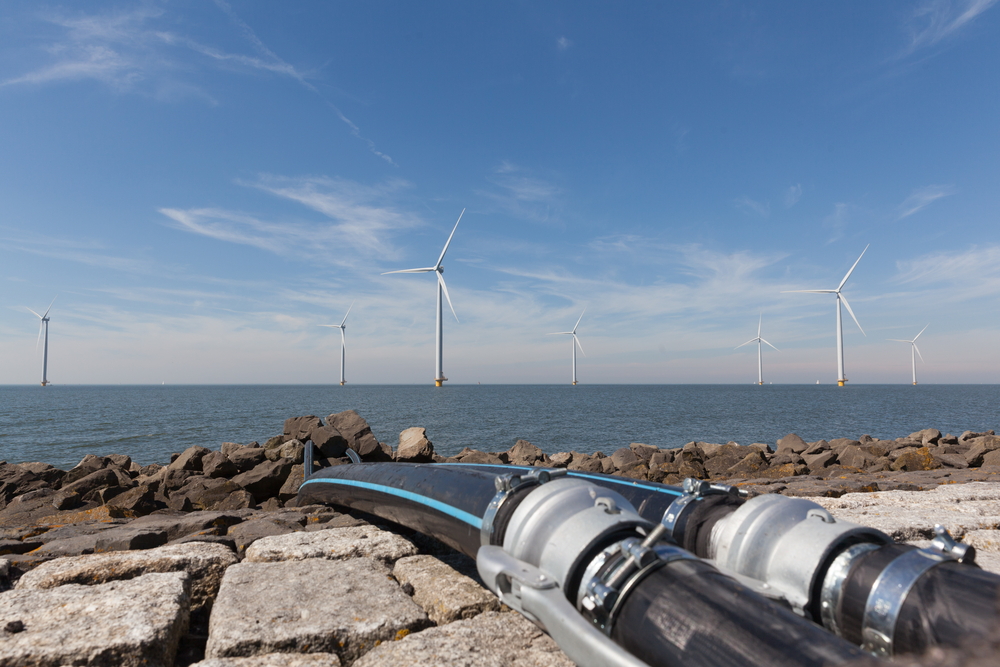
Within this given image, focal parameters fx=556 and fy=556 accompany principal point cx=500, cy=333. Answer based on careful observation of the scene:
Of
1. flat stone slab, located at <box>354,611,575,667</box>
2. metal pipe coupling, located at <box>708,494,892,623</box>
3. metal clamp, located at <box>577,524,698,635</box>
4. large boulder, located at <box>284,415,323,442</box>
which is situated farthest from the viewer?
large boulder, located at <box>284,415,323,442</box>

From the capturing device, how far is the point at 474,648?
6.92 feet

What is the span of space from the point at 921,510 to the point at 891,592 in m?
3.61

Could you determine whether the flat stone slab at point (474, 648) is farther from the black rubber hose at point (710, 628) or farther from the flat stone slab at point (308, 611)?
the black rubber hose at point (710, 628)

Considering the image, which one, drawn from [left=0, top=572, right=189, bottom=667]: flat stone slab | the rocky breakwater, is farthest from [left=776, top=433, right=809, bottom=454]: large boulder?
[left=0, top=572, right=189, bottom=667]: flat stone slab

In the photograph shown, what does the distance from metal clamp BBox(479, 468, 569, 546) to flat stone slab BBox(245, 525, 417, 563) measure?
1.37 meters

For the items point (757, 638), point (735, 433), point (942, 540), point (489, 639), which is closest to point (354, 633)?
point (489, 639)

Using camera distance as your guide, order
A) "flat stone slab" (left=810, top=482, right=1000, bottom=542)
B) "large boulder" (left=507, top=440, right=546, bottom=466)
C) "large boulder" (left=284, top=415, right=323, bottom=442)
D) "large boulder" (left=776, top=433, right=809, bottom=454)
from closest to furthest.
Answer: "flat stone slab" (left=810, top=482, right=1000, bottom=542) < "large boulder" (left=284, top=415, right=323, bottom=442) < "large boulder" (left=507, top=440, right=546, bottom=466) < "large boulder" (left=776, top=433, right=809, bottom=454)

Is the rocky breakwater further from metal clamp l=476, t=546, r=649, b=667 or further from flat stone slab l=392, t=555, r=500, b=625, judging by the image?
metal clamp l=476, t=546, r=649, b=667

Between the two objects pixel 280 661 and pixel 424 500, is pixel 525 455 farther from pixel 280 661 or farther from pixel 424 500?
pixel 280 661

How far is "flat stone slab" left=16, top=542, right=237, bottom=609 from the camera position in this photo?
113 inches

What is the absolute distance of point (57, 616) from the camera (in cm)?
235

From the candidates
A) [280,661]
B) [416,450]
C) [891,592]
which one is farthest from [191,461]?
[891,592]

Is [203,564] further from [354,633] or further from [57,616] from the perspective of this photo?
[354,633]

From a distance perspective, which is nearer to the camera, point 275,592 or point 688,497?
point 688,497
